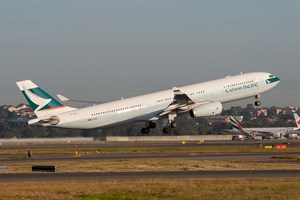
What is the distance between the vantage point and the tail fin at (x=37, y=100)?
8888 centimetres

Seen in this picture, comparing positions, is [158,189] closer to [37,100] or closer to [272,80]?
[37,100]

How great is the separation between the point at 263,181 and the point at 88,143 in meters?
80.1

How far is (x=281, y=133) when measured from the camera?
161 meters

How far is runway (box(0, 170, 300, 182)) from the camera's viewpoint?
5100cm

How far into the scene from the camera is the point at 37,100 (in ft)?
292

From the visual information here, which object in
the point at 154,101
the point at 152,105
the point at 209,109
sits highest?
the point at 154,101

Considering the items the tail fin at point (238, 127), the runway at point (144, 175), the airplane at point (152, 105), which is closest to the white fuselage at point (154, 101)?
the airplane at point (152, 105)

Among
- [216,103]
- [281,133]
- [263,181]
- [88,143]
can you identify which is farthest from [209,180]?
[281,133]

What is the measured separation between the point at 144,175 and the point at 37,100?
38650 millimetres

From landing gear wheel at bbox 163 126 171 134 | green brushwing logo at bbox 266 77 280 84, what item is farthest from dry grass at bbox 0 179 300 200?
green brushwing logo at bbox 266 77 280 84

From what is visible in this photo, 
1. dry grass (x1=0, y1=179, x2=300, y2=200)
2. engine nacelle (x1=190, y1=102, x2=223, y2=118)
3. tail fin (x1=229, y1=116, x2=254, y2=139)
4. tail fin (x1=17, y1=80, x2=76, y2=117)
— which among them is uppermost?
tail fin (x1=17, y1=80, x2=76, y2=117)

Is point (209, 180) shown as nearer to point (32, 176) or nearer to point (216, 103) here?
point (32, 176)

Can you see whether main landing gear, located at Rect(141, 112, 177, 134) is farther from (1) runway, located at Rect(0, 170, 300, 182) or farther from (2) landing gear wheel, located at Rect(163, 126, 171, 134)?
(1) runway, located at Rect(0, 170, 300, 182)

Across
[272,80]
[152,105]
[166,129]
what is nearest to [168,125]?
[166,129]
